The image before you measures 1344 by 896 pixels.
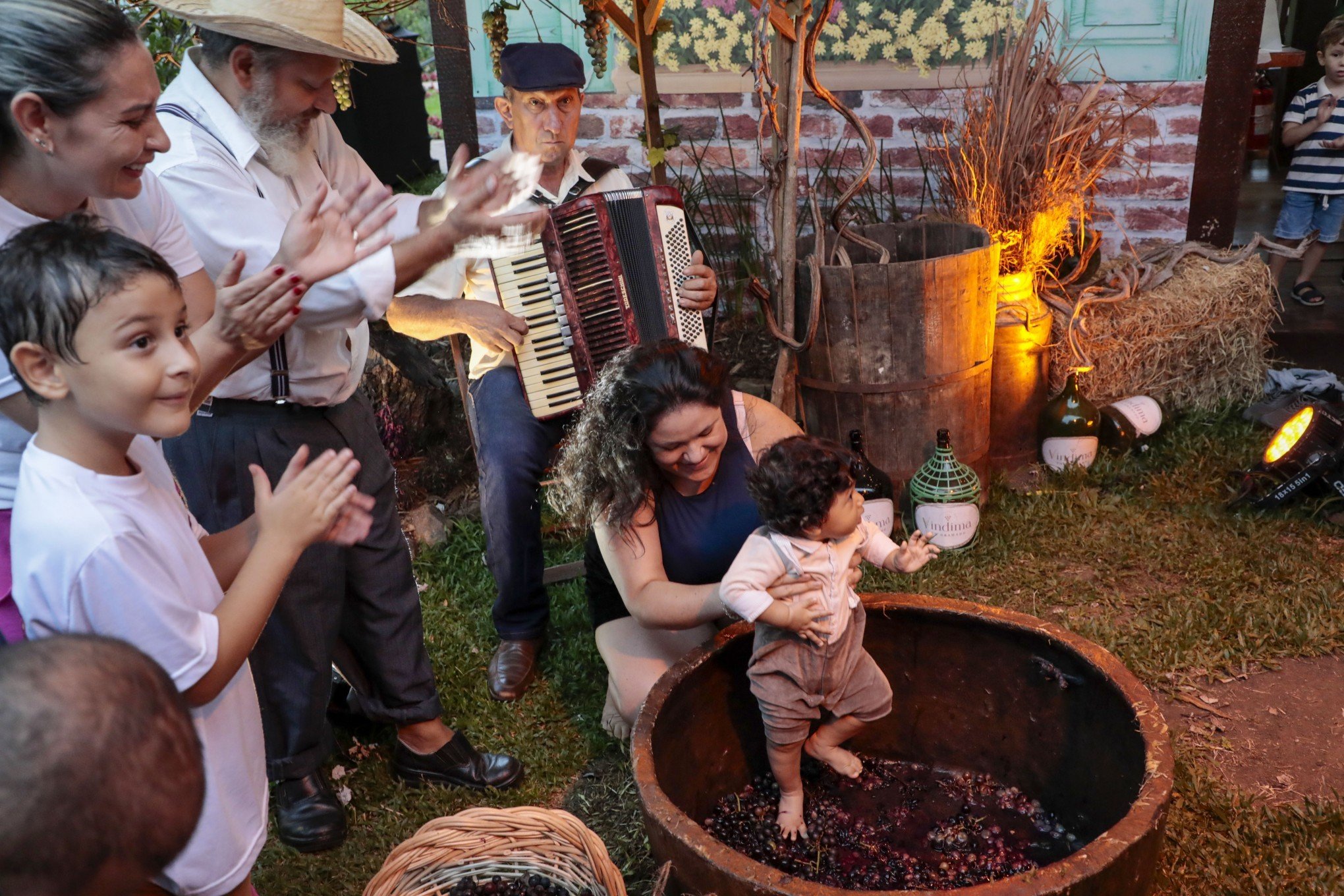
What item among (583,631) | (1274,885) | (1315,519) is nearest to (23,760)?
(1274,885)

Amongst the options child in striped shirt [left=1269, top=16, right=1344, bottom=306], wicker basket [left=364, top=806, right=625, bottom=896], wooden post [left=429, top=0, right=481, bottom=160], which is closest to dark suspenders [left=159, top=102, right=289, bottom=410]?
wicker basket [left=364, top=806, right=625, bottom=896]

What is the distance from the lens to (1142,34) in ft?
16.0

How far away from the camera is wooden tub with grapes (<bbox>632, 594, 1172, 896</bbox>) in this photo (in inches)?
95.6

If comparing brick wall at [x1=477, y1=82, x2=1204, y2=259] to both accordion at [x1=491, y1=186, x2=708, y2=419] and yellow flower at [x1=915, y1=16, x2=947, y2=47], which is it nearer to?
yellow flower at [x1=915, y1=16, x2=947, y2=47]

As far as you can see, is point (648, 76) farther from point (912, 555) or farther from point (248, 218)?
point (912, 555)

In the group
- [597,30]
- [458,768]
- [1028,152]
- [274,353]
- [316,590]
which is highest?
[597,30]

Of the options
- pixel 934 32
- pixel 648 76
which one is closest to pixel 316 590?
pixel 648 76

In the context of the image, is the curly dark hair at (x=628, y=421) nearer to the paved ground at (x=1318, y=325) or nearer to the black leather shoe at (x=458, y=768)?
the black leather shoe at (x=458, y=768)

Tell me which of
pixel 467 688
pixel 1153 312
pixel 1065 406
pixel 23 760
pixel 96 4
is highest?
pixel 96 4

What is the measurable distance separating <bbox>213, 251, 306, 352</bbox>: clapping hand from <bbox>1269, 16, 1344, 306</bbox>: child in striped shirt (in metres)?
5.11

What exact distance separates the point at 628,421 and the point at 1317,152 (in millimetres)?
4835

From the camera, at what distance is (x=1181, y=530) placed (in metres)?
4.15

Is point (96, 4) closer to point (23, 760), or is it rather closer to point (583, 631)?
point (23, 760)

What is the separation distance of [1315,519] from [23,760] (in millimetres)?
4319
